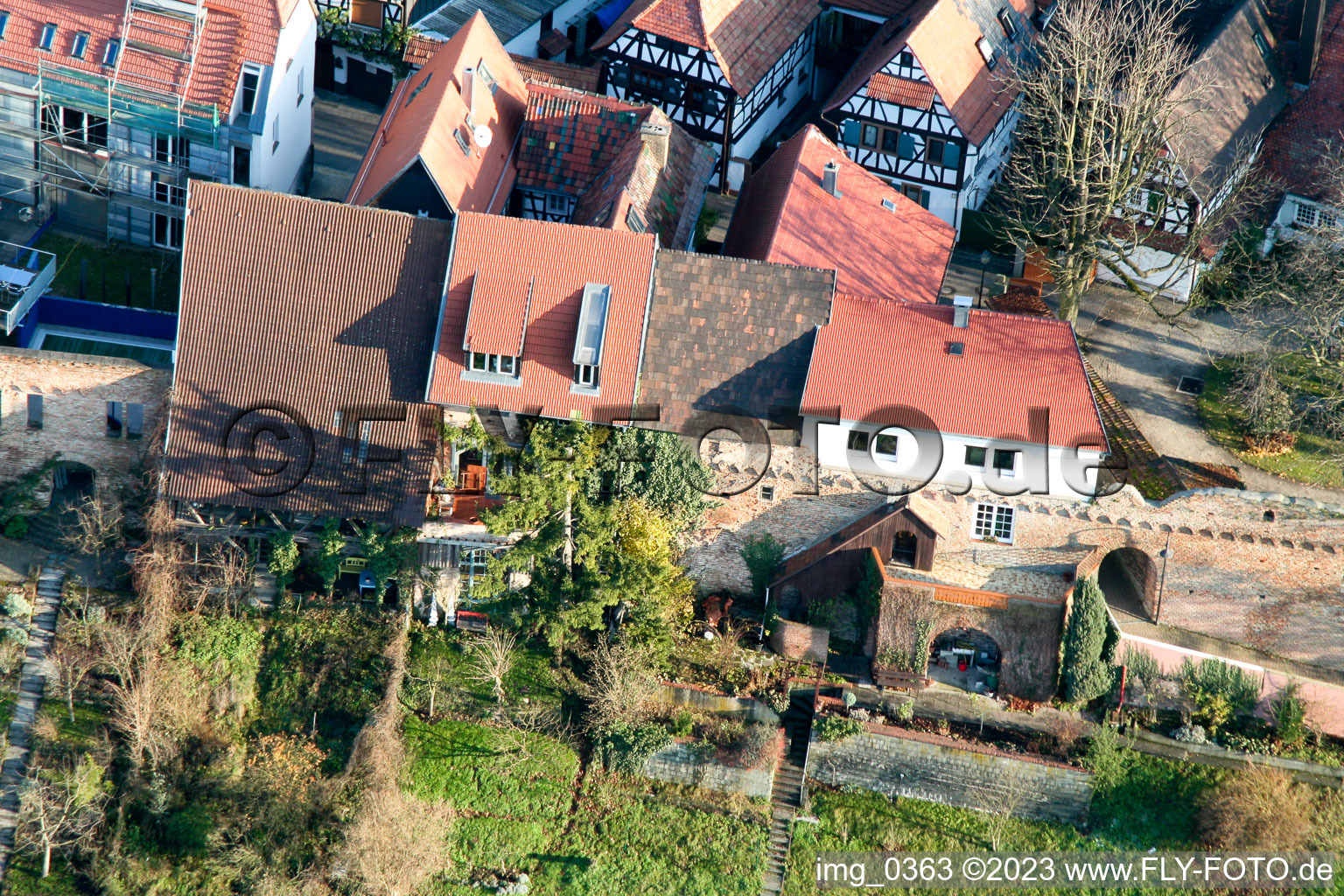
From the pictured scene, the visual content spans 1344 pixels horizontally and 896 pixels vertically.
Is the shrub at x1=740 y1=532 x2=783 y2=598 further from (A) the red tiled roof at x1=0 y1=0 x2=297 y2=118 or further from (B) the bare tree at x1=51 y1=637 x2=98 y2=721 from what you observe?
(A) the red tiled roof at x1=0 y1=0 x2=297 y2=118

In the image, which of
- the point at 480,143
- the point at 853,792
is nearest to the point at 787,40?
the point at 480,143

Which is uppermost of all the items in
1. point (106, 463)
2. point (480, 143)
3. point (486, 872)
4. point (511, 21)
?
point (511, 21)

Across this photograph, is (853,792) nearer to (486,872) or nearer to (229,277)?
(486,872)

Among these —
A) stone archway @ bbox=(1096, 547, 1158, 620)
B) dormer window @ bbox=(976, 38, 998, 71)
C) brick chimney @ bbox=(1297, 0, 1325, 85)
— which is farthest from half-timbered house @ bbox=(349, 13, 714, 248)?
brick chimney @ bbox=(1297, 0, 1325, 85)

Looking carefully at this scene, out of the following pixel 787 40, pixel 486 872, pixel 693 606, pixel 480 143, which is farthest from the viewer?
pixel 787 40

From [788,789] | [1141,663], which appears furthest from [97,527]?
[1141,663]
